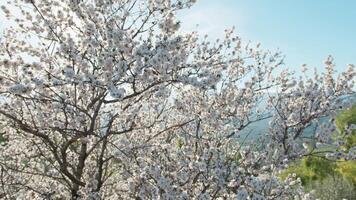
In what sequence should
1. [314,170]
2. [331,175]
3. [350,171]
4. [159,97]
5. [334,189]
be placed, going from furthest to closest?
[314,170] → [331,175] → [350,171] → [334,189] → [159,97]

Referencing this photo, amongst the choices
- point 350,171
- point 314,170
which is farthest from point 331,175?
point 350,171

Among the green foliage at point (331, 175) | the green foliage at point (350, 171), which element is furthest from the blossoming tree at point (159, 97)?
the green foliage at point (350, 171)

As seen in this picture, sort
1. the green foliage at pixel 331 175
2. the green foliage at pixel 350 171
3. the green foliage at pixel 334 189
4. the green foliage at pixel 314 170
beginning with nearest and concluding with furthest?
the green foliage at pixel 334 189
the green foliage at pixel 331 175
the green foliage at pixel 350 171
the green foliage at pixel 314 170

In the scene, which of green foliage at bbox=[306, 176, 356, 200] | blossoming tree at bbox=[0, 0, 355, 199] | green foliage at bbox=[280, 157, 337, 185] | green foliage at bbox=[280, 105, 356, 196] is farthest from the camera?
green foliage at bbox=[280, 157, 337, 185]

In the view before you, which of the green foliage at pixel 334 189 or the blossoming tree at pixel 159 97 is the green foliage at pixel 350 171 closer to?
the green foliage at pixel 334 189

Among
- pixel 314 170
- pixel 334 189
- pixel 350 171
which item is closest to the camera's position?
pixel 334 189

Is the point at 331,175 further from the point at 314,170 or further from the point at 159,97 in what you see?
the point at 159,97

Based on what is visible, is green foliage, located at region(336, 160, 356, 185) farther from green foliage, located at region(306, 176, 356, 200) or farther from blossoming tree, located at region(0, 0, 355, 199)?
blossoming tree, located at region(0, 0, 355, 199)

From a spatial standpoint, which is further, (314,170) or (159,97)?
(314,170)

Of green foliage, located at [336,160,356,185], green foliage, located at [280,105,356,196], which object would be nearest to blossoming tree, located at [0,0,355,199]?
green foliage, located at [280,105,356,196]

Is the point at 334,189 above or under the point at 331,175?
under

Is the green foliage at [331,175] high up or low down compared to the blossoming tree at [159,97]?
up

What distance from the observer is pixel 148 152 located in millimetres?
6574

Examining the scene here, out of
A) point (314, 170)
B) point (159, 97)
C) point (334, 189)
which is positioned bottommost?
point (159, 97)
